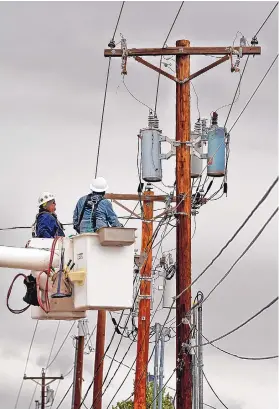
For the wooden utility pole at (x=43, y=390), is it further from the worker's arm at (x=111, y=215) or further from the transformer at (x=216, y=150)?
the worker's arm at (x=111, y=215)

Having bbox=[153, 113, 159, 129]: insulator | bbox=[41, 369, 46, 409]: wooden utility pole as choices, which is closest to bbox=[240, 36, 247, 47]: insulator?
bbox=[153, 113, 159, 129]: insulator

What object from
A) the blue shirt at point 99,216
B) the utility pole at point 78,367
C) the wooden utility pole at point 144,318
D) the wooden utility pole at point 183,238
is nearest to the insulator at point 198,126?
the wooden utility pole at point 183,238

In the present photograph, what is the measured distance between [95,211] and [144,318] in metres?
12.1

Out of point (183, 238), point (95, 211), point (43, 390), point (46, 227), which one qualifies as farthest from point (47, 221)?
point (43, 390)

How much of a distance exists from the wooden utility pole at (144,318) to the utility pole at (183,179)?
535 centimetres

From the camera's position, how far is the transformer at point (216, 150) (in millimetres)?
22203

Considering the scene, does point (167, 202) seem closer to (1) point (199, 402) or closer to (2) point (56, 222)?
(1) point (199, 402)

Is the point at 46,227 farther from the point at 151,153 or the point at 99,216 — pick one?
the point at 151,153

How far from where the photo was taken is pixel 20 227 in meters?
18.7

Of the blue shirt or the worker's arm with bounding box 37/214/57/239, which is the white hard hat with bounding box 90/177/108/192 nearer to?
the blue shirt

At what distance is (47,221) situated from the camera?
57.1 feet

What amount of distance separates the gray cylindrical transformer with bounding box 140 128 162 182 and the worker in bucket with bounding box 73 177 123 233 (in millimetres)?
5076

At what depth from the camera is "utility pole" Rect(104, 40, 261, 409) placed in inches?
837

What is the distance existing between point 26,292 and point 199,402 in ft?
14.8
